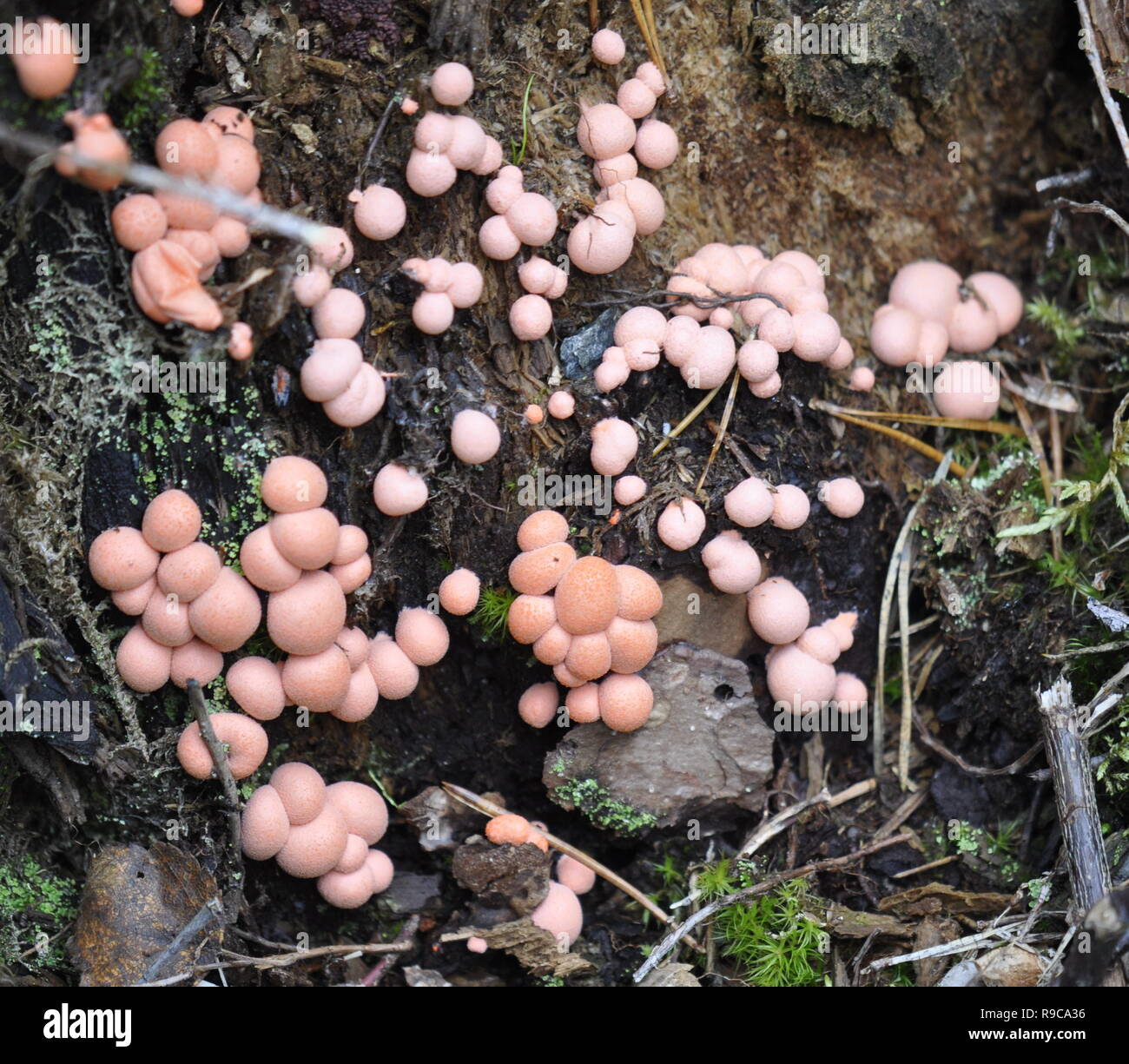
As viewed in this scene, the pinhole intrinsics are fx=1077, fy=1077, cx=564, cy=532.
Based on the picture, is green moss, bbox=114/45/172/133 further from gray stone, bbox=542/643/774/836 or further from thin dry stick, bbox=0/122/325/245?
gray stone, bbox=542/643/774/836

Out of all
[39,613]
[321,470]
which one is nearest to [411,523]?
[321,470]

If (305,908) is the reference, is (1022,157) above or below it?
above

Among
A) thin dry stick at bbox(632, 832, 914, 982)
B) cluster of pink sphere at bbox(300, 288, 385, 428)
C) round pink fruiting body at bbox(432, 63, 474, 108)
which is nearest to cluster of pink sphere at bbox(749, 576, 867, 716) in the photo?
thin dry stick at bbox(632, 832, 914, 982)

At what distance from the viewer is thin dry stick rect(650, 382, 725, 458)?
3.87 meters

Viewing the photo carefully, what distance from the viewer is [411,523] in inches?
147

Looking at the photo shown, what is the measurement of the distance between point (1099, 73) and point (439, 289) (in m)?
2.71

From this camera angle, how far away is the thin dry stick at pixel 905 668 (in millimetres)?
4168

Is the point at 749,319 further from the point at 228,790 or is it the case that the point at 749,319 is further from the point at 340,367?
the point at 228,790

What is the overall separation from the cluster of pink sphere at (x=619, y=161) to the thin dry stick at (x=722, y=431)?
0.60m

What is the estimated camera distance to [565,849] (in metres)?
3.98

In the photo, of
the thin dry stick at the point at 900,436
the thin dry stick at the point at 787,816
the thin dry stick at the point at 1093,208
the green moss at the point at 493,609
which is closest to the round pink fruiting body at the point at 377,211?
the green moss at the point at 493,609

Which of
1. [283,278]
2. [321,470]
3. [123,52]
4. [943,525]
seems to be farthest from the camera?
[943,525]

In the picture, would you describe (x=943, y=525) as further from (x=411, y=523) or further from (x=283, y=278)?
(x=283, y=278)

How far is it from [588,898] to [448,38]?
3094 mm
